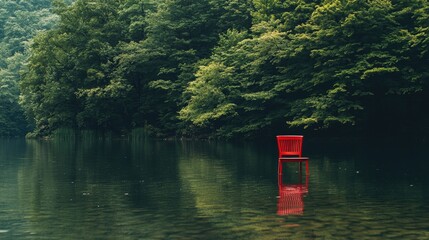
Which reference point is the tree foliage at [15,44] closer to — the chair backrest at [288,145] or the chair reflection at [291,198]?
the chair backrest at [288,145]

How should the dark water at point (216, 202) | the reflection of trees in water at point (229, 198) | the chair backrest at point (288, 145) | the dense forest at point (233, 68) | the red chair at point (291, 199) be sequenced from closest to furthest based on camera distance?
the dark water at point (216, 202), the reflection of trees in water at point (229, 198), the red chair at point (291, 199), the chair backrest at point (288, 145), the dense forest at point (233, 68)

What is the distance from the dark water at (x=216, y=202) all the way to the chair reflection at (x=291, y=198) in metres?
0.02

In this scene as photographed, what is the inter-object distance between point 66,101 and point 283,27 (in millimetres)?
29652

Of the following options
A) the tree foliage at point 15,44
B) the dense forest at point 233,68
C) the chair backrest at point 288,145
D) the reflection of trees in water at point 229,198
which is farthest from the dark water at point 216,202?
the tree foliage at point 15,44

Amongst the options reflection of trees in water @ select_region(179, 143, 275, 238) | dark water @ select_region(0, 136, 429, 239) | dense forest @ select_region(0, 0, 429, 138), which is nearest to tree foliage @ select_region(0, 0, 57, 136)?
dense forest @ select_region(0, 0, 429, 138)

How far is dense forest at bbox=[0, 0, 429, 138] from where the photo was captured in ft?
159

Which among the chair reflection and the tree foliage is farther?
the tree foliage

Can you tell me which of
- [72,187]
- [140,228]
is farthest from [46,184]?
[140,228]

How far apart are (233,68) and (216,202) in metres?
41.5

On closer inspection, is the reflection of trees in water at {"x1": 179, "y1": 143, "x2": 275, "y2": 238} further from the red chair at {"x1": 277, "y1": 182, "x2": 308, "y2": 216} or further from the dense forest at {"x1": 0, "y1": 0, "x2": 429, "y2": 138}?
the dense forest at {"x1": 0, "y1": 0, "x2": 429, "y2": 138}

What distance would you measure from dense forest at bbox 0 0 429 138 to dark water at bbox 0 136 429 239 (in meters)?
21.6

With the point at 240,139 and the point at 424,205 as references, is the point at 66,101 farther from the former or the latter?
the point at 424,205

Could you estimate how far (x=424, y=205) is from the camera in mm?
15328

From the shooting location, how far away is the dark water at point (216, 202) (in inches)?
489
